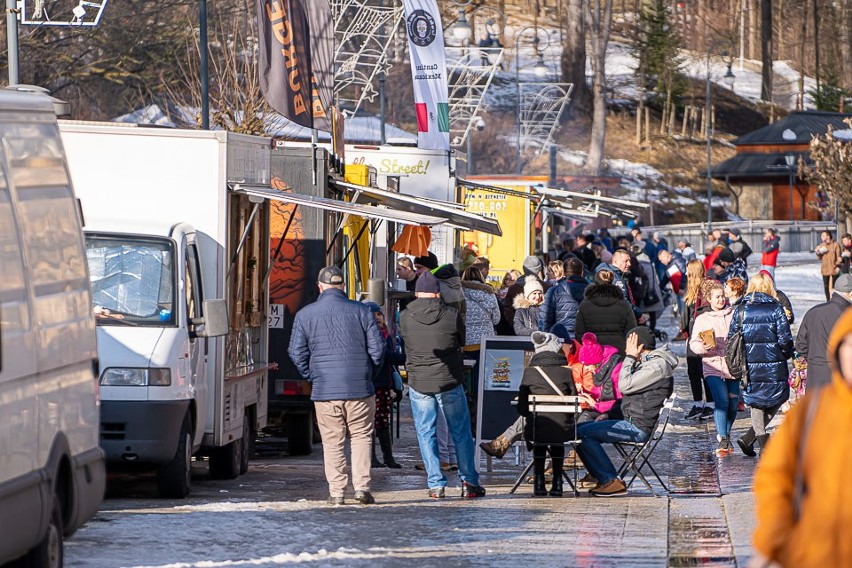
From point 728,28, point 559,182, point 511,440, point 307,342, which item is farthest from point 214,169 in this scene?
point 728,28

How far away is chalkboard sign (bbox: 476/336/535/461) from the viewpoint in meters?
13.3

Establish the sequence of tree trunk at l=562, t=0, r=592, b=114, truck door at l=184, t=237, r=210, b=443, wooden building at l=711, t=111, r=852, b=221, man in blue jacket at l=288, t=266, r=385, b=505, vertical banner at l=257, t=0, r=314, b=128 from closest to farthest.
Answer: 1. man in blue jacket at l=288, t=266, r=385, b=505
2. truck door at l=184, t=237, r=210, b=443
3. vertical banner at l=257, t=0, r=314, b=128
4. tree trunk at l=562, t=0, r=592, b=114
5. wooden building at l=711, t=111, r=852, b=221

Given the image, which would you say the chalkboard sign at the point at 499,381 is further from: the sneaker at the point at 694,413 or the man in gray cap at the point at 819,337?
the sneaker at the point at 694,413

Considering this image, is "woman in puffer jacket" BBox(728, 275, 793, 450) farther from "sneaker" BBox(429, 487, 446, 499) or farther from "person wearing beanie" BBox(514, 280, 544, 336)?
"sneaker" BBox(429, 487, 446, 499)

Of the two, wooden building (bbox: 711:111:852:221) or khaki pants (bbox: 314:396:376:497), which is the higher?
wooden building (bbox: 711:111:852:221)

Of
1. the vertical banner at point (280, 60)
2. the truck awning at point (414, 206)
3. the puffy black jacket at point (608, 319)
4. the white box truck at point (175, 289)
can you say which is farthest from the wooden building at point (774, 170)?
the white box truck at point (175, 289)

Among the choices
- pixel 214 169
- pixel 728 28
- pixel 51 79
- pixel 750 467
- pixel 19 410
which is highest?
pixel 728 28

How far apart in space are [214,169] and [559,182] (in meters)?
44.4

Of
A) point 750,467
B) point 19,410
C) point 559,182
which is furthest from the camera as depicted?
point 559,182

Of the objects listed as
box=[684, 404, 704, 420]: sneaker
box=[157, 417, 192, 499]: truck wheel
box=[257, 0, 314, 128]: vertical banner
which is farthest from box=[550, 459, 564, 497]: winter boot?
box=[684, 404, 704, 420]: sneaker

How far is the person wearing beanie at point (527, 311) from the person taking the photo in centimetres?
1555

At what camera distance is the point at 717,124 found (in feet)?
357

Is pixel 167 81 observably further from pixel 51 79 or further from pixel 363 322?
pixel 363 322

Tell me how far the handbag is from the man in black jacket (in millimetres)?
3065
